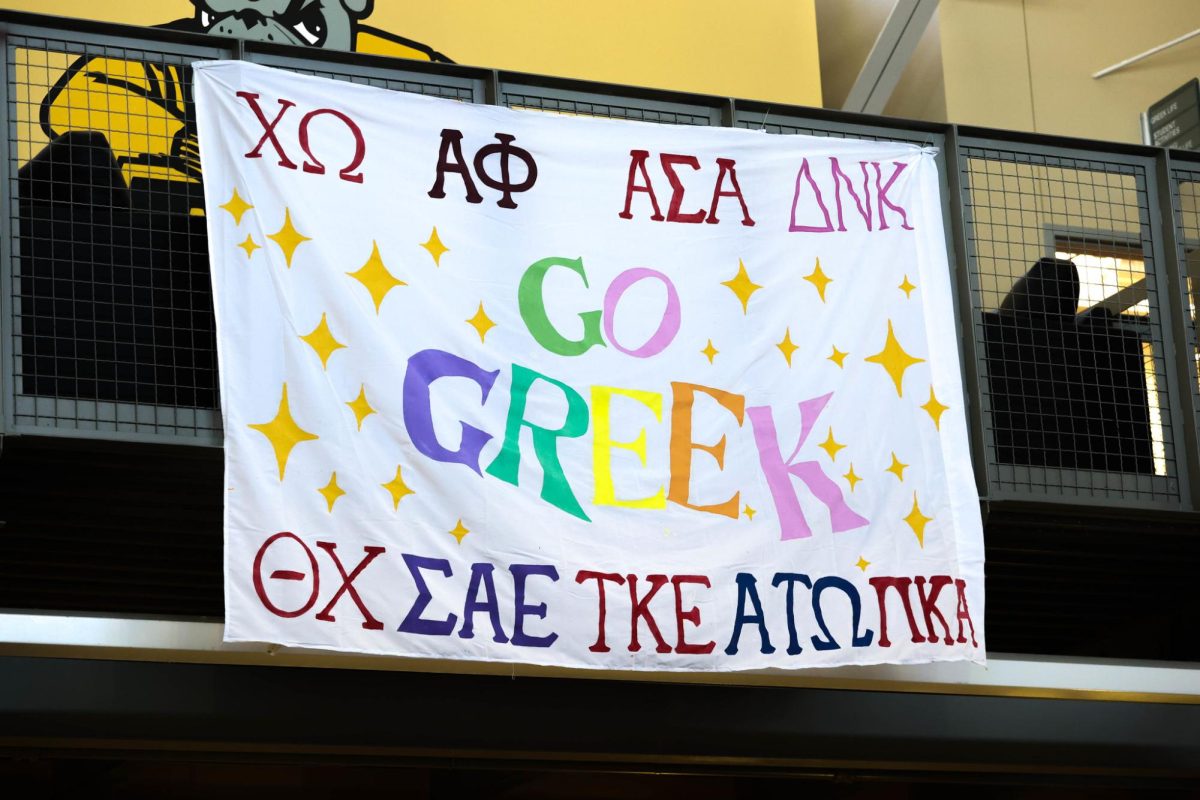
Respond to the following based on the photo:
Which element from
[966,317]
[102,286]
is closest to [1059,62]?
[966,317]

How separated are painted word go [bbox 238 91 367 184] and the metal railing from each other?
29 centimetres

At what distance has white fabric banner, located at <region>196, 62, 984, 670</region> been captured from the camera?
637 centimetres

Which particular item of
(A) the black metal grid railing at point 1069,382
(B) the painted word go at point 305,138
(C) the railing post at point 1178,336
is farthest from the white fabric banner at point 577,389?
(C) the railing post at point 1178,336

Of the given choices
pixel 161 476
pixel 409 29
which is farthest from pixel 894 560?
pixel 409 29

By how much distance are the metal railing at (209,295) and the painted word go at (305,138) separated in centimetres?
29

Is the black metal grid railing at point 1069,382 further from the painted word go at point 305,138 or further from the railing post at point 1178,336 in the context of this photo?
the painted word go at point 305,138

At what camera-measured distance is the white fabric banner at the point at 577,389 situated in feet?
20.9

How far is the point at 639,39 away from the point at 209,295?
15.9 feet

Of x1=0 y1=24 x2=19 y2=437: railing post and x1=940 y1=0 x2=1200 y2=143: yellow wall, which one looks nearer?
x1=0 y1=24 x2=19 y2=437: railing post

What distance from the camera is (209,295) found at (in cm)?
664

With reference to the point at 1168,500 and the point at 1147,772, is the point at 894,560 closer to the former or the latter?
the point at 1168,500

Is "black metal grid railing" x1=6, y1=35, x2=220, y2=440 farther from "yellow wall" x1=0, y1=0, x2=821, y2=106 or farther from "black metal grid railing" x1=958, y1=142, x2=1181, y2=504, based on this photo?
"yellow wall" x1=0, y1=0, x2=821, y2=106

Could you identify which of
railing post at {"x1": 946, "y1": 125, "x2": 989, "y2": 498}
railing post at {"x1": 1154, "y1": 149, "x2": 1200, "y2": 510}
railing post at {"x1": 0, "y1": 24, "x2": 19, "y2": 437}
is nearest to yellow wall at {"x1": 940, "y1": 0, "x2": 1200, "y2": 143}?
railing post at {"x1": 1154, "y1": 149, "x2": 1200, "y2": 510}

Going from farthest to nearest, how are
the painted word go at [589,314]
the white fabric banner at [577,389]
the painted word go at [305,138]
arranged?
the painted word go at [589,314] → the painted word go at [305,138] → the white fabric banner at [577,389]
